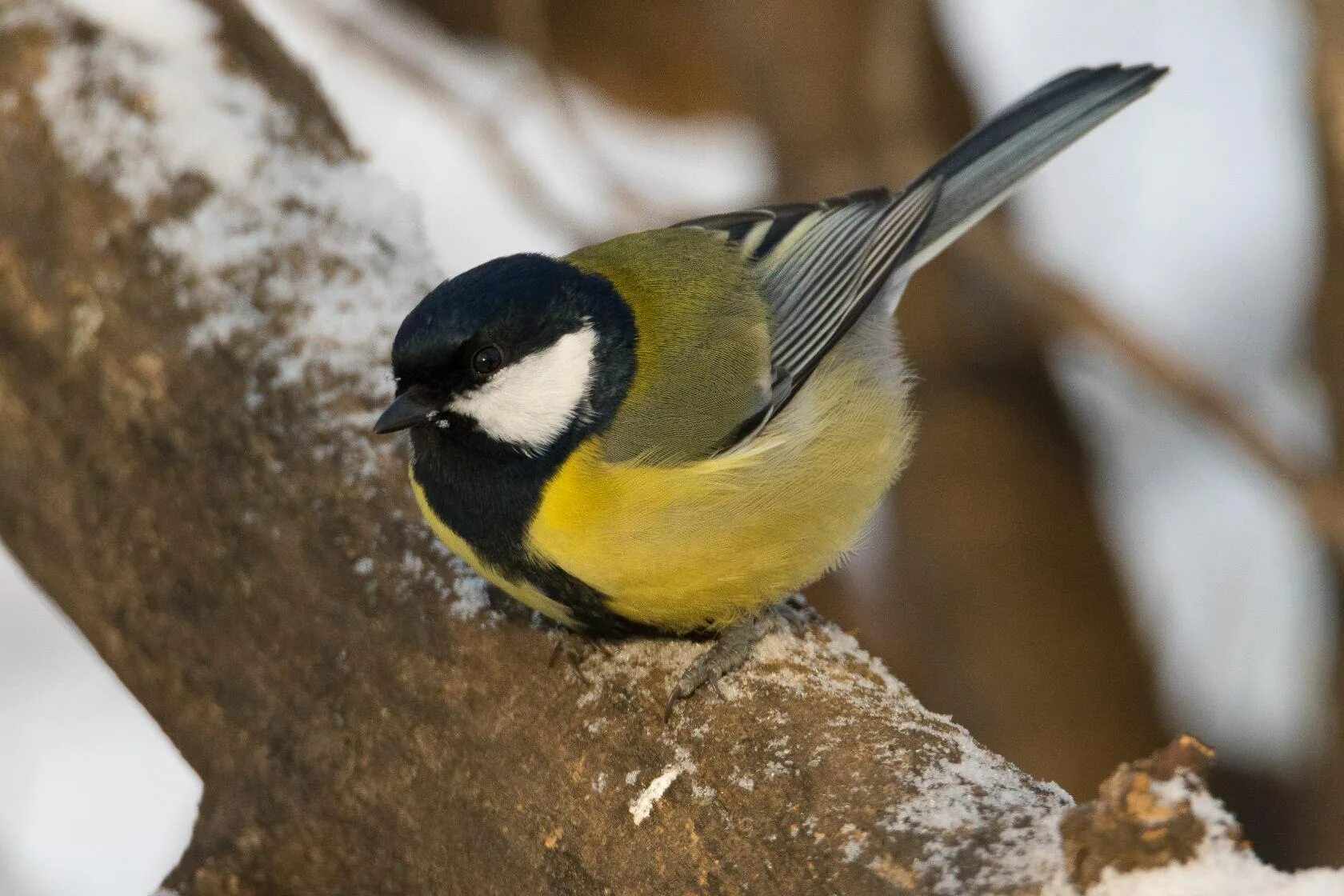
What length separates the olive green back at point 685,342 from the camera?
7.65 feet

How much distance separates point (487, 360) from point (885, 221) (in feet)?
3.43

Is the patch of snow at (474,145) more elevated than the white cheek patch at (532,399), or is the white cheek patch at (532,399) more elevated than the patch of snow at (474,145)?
the white cheek patch at (532,399)

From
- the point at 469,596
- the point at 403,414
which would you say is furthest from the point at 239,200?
the point at 469,596

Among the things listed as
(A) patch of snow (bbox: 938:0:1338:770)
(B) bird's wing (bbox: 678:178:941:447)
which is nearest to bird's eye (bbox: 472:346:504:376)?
(B) bird's wing (bbox: 678:178:941:447)

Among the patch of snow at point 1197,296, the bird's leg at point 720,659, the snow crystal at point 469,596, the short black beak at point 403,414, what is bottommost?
the patch of snow at point 1197,296

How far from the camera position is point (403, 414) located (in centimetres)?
223

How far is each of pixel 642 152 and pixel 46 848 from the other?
3.77 meters

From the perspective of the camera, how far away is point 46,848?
3.93 meters

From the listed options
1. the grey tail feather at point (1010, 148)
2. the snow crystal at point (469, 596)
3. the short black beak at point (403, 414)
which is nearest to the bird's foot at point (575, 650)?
the snow crystal at point (469, 596)

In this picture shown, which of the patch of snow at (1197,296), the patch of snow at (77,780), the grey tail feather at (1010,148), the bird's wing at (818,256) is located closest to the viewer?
the bird's wing at (818,256)

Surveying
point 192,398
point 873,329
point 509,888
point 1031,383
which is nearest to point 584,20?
point 1031,383

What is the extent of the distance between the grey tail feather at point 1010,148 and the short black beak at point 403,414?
4.13 ft

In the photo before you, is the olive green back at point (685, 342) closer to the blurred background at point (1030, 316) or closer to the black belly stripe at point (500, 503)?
the black belly stripe at point (500, 503)

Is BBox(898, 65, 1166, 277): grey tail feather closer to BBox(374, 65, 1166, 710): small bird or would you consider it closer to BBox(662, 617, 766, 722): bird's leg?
BBox(374, 65, 1166, 710): small bird
